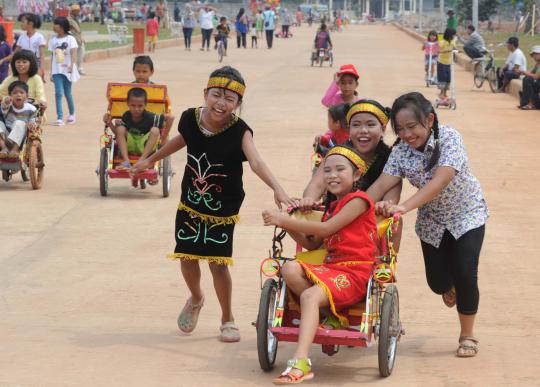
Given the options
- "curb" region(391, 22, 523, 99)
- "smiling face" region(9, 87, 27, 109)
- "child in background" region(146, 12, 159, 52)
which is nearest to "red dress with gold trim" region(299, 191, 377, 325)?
"smiling face" region(9, 87, 27, 109)

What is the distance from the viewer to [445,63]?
24.6 meters

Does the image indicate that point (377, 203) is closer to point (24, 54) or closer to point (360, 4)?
point (24, 54)

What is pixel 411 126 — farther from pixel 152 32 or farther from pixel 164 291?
pixel 152 32

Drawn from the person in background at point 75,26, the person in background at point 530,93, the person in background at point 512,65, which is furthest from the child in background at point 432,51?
the person in background at point 75,26

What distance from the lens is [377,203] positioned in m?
6.07

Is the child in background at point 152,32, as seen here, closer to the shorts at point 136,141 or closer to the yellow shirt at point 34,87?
the yellow shirt at point 34,87

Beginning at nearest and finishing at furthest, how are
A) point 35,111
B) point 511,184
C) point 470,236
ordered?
point 470,236, point 35,111, point 511,184

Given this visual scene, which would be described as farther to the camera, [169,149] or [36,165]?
[36,165]

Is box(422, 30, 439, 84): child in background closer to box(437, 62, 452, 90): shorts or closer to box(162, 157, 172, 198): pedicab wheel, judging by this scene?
box(437, 62, 452, 90): shorts

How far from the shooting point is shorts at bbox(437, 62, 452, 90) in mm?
24094

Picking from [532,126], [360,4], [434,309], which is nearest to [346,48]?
[532,126]

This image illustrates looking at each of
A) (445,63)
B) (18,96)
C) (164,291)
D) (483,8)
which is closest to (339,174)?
(164,291)

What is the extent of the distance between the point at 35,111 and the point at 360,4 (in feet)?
469

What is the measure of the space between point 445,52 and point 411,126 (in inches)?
766
